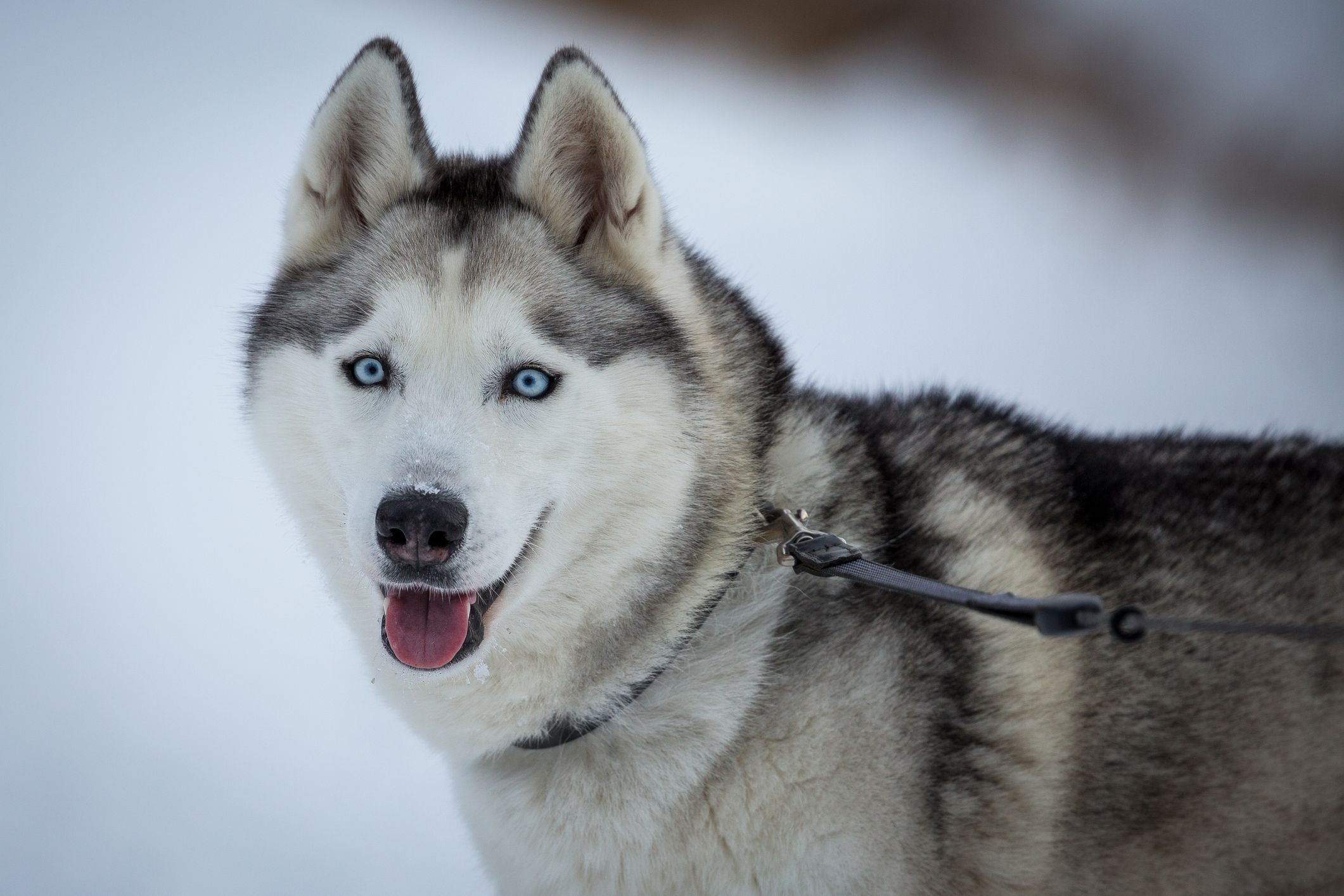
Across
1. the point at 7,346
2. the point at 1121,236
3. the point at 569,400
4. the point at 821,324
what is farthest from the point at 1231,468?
the point at 1121,236

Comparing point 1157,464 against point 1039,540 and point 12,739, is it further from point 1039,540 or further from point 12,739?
point 12,739

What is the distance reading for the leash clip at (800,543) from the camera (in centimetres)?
183

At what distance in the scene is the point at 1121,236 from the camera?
8031 mm

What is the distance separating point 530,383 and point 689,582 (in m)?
0.52

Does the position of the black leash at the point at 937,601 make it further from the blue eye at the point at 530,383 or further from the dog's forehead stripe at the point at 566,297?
the blue eye at the point at 530,383

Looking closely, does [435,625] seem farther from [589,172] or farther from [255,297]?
[255,297]

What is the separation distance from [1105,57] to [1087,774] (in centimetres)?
933

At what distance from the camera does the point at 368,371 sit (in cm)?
193

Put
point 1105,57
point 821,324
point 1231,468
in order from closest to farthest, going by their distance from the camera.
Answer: point 1231,468
point 821,324
point 1105,57

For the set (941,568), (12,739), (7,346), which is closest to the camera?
(941,568)

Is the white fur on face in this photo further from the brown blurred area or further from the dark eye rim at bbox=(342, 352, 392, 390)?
the brown blurred area

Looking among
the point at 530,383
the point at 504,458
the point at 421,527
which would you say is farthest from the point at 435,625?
the point at 530,383

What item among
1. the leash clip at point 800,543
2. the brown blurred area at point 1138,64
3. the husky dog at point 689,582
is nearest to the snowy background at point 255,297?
the brown blurred area at point 1138,64

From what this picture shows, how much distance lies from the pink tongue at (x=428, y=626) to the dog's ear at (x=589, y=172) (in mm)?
796
